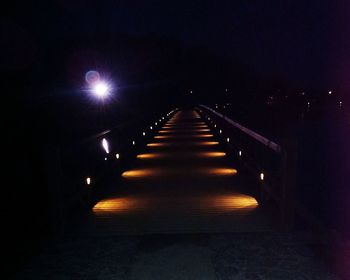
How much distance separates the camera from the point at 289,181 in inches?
253

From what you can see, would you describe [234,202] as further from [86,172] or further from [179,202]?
[86,172]

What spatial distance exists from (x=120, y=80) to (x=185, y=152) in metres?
40.6

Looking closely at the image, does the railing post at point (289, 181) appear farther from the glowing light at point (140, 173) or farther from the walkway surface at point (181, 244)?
the glowing light at point (140, 173)

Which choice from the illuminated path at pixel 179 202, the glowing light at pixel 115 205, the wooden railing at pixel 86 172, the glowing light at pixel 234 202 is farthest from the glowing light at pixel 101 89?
the glowing light at pixel 234 202

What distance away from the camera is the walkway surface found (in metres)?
5.05

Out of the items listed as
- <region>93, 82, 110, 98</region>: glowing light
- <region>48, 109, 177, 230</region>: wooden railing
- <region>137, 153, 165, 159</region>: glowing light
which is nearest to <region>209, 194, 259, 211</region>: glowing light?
<region>48, 109, 177, 230</region>: wooden railing

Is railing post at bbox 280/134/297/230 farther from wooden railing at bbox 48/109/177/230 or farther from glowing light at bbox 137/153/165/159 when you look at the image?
glowing light at bbox 137/153/165/159

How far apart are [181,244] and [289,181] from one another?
72.4 inches

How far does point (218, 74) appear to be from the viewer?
13525 cm

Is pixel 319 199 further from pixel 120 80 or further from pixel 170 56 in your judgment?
pixel 170 56

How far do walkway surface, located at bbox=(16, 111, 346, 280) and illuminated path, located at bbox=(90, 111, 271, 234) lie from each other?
16 mm

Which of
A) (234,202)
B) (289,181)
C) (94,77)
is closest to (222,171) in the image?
(234,202)

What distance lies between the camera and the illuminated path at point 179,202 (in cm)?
696

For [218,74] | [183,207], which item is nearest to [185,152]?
[183,207]
